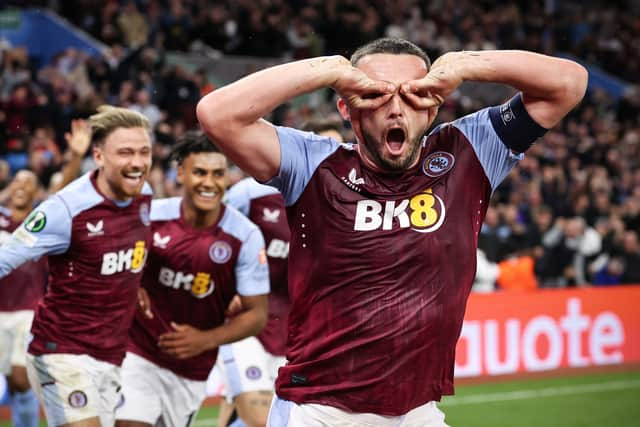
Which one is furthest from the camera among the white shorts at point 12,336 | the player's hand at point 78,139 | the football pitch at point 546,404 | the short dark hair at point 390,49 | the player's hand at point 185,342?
the football pitch at point 546,404

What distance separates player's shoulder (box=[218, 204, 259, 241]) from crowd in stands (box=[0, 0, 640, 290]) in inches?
157

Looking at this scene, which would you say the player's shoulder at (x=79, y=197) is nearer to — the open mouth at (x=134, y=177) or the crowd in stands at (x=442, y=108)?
the open mouth at (x=134, y=177)

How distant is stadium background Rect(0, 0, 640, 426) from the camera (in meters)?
11.8

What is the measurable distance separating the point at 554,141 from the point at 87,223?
16.1 metres

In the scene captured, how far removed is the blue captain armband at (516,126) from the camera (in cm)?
354

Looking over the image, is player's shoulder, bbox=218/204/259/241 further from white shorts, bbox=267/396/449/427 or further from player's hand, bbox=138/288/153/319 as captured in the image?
white shorts, bbox=267/396/449/427

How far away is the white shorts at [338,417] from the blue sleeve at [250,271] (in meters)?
2.50

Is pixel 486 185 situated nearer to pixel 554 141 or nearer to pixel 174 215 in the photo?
pixel 174 215

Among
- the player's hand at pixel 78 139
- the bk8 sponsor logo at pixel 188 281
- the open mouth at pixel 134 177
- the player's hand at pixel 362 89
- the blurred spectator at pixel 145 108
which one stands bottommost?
the bk8 sponsor logo at pixel 188 281

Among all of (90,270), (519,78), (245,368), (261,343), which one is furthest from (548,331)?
(519,78)

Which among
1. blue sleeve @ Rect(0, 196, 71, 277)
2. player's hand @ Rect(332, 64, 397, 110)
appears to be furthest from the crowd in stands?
player's hand @ Rect(332, 64, 397, 110)

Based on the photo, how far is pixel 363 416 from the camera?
11.1ft

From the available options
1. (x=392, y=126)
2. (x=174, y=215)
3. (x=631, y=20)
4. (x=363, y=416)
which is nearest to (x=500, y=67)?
(x=392, y=126)

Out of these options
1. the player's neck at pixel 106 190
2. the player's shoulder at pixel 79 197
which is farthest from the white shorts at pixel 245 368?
the player's shoulder at pixel 79 197
